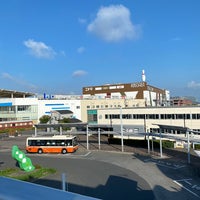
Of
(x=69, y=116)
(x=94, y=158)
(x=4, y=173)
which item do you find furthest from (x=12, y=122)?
(x=4, y=173)

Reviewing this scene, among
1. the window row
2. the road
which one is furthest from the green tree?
the road

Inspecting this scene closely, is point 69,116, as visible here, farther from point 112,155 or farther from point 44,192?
point 44,192

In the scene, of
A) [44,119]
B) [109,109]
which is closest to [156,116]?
[109,109]

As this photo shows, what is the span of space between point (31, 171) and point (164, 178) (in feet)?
38.9

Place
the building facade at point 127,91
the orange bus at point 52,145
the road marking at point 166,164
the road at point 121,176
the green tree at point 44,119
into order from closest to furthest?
the road at point 121,176 → the road marking at point 166,164 → the orange bus at point 52,145 → the green tree at point 44,119 → the building facade at point 127,91

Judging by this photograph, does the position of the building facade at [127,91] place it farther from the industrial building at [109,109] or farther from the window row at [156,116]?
the window row at [156,116]

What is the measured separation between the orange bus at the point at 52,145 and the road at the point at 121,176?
1.86 m

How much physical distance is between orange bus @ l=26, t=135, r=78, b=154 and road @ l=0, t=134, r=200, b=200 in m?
1.86

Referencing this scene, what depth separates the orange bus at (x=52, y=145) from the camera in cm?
3778

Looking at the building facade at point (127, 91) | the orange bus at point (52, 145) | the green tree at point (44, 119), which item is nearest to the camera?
the orange bus at point (52, 145)

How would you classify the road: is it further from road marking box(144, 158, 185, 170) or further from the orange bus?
the orange bus

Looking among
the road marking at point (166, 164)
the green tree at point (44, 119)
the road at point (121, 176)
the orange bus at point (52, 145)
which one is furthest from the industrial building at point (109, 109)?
the road at point (121, 176)

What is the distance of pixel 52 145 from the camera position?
3803 centimetres

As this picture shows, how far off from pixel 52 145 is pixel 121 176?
16.0 metres
